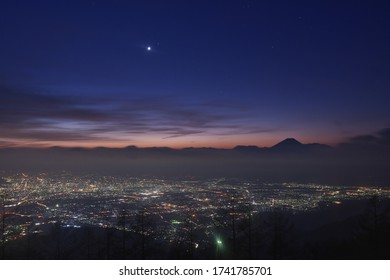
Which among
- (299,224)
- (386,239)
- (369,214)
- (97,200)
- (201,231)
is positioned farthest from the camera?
(97,200)

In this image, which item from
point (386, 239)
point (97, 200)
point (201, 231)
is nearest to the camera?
point (386, 239)

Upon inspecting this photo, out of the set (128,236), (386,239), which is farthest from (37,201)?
(386,239)

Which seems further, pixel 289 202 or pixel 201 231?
pixel 289 202
